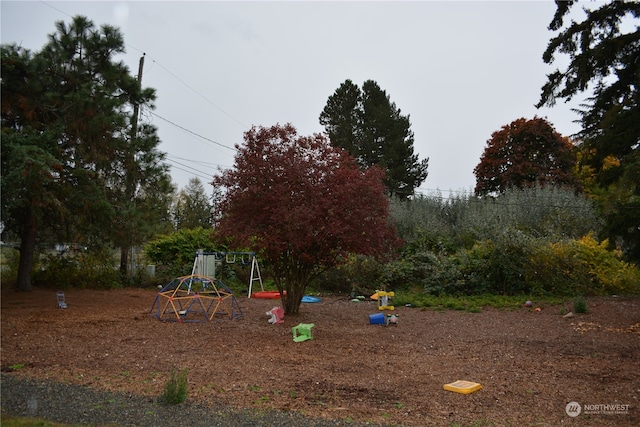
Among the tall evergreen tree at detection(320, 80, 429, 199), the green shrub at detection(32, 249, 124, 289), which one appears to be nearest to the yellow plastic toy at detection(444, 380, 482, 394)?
the green shrub at detection(32, 249, 124, 289)

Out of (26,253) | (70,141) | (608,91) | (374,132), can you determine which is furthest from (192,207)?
(608,91)

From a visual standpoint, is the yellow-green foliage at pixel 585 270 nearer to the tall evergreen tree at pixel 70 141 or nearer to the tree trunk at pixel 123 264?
the tall evergreen tree at pixel 70 141

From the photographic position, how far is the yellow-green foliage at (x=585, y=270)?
39.5ft

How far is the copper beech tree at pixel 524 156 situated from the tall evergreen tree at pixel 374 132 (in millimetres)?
7085

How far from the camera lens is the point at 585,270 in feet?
39.8

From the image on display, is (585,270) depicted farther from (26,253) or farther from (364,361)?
(26,253)

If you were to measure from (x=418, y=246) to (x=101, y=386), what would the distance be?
1212 centimetres

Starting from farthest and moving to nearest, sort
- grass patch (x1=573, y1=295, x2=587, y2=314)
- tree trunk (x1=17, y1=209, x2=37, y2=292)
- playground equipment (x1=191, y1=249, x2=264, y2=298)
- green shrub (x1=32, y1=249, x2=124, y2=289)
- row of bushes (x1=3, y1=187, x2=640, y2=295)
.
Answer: playground equipment (x1=191, y1=249, x2=264, y2=298) < green shrub (x1=32, y1=249, x2=124, y2=289) < row of bushes (x1=3, y1=187, x2=640, y2=295) < tree trunk (x1=17, y1=209, x2=37, y2=292) < grass patch (x1=573, y1=295, x2=587, y2=314)

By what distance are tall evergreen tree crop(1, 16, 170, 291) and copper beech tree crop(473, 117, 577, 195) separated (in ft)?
69.1

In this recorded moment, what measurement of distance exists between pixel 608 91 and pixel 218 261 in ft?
38.6

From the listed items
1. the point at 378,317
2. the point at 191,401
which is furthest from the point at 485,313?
the point at 191,401

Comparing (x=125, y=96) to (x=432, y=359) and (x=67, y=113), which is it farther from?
(x=432, y=359)

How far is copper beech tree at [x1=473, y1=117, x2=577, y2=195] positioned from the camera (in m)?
26.7

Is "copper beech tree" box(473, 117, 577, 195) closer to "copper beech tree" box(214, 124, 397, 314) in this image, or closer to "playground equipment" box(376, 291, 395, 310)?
"playground equipment" box(376, 291, 395, 310)
